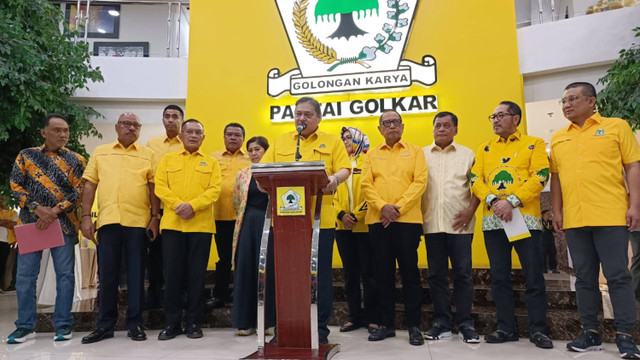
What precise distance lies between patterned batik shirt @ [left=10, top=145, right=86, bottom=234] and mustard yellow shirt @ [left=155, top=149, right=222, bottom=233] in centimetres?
69

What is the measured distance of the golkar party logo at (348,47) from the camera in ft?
16.7

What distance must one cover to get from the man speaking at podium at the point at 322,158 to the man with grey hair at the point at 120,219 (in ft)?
3.54

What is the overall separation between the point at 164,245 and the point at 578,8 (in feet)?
16.6

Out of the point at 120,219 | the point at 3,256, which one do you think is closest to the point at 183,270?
the point at 120,219

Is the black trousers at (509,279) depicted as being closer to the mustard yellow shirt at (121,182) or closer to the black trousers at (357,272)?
the black trousers at (357,272)

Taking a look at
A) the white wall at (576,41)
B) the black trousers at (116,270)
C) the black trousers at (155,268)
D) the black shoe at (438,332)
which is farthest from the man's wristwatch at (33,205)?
the white wall at (576,41)

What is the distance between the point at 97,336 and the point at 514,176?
2997 mm

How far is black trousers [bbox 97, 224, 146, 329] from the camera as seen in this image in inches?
124

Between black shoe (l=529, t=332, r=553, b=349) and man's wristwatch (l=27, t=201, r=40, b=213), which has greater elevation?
man's wristwatch (l=27, t=201, r=40, b=213)

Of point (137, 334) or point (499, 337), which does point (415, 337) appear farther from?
point (137, 334)

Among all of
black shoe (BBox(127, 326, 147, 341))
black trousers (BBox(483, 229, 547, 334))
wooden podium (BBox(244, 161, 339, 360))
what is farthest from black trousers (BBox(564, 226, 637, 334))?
black shoe (BBox(127, 326, 147, 341))

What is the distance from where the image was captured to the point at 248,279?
10.6 feet

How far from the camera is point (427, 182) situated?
323 cm

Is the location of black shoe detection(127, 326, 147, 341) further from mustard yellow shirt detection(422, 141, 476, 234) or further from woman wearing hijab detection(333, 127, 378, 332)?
mustard yellow shirt detection(422, 141, 476, 234)
